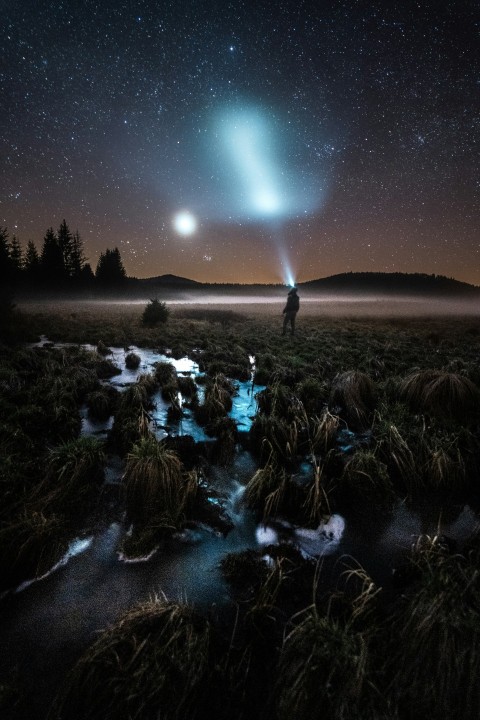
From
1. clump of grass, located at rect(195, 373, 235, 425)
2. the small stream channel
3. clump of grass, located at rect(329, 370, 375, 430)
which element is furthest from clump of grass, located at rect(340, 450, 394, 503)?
clump of grass, located at rect(195, 373, 235, 425)

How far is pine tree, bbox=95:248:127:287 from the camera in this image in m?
77.4

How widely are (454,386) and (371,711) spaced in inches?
264

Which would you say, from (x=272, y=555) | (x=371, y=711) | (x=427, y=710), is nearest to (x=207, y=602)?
(x=272, y=555)

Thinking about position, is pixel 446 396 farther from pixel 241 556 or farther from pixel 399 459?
pixel 241 556

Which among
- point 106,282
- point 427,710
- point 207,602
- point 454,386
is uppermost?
point 106,282

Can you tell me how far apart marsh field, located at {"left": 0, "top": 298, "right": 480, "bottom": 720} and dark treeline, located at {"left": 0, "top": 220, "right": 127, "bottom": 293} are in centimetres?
6240

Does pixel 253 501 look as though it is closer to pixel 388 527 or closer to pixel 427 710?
pixel 388 527

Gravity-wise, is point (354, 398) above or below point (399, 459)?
above

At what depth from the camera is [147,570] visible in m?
3.49

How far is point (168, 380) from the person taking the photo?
32.5 ft

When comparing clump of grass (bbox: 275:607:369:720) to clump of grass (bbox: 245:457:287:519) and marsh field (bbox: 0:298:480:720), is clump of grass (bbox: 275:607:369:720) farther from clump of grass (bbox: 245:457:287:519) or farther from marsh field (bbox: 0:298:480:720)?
clump of grass (bbox: 245:457:287:519)

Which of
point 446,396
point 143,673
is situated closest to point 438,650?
point 143,673

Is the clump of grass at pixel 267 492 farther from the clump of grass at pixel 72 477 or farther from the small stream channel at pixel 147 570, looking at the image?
the clump of grass at pixel 72 477

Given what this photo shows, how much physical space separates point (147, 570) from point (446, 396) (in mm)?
7080
